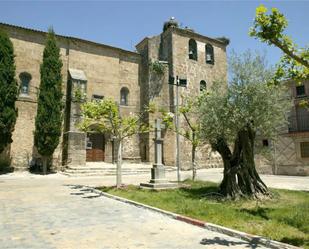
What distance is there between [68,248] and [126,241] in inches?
38.7

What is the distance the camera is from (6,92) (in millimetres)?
19016

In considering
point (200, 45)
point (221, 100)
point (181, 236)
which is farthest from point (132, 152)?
point (181, 236)

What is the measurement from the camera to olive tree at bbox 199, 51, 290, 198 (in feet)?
29.0

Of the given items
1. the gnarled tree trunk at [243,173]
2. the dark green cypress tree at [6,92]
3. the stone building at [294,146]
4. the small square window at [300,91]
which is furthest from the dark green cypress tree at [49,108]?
the small square window at [300,91]

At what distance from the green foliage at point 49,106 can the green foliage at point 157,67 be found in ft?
28.7

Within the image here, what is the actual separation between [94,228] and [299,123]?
64.5 ft

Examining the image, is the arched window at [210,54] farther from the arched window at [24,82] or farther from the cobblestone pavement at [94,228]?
the cobblestone pavement at [94,228]

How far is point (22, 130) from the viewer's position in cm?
2142

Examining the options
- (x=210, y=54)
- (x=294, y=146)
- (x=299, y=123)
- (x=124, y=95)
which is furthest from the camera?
(x=210, y=54)

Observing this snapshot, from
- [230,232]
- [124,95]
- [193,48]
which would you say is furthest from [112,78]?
[230,232]

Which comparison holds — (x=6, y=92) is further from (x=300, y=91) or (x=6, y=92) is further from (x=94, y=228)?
(x=300, y=91)

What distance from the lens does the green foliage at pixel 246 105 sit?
8.83m

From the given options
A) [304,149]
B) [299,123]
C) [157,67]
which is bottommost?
[304,149]

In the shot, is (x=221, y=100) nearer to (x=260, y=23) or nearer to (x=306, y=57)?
(x=306, y=57)
